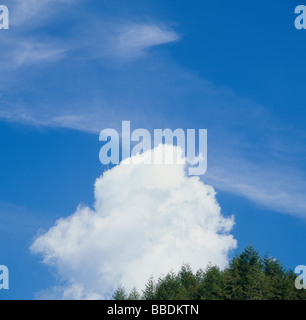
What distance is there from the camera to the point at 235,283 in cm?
10562

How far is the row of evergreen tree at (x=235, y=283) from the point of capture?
10031cm

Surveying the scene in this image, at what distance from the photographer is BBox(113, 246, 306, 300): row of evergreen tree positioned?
100 m
